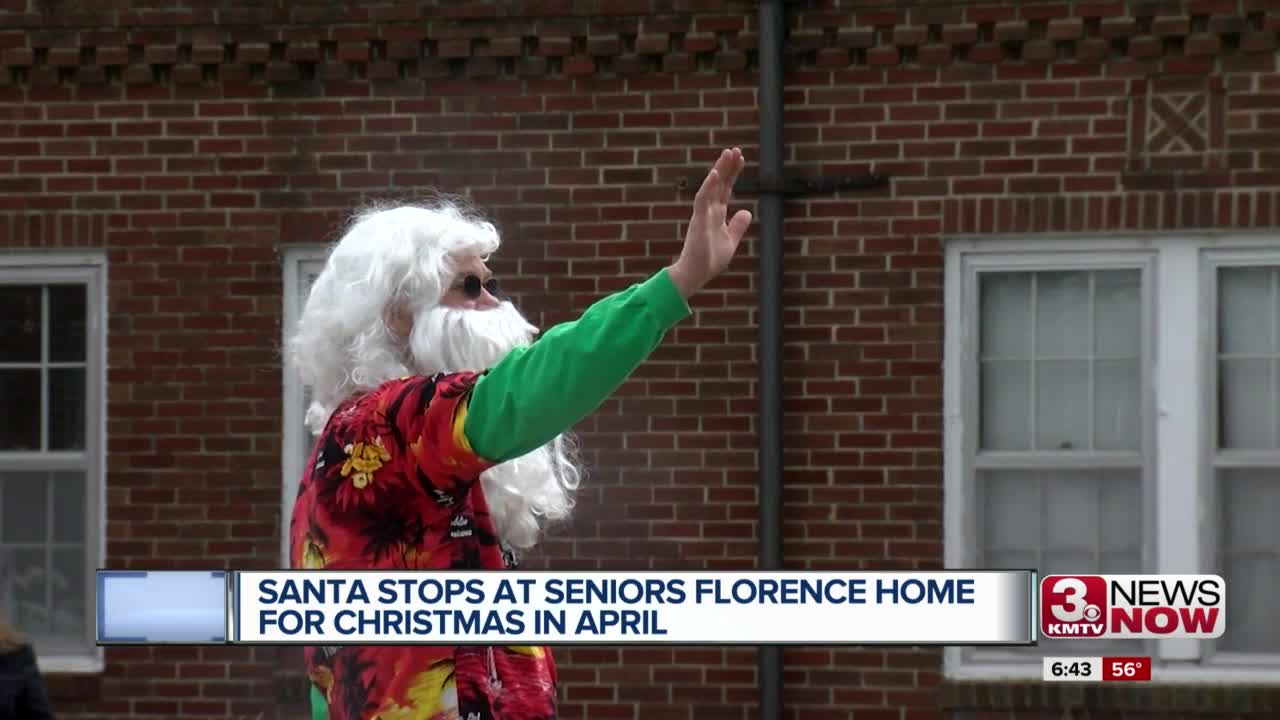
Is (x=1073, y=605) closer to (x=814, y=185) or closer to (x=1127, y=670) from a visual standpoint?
(x=1127, y=670)

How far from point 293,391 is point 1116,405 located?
3.30 meters

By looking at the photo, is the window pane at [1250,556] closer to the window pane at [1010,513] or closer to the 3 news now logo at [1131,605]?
the window pane at [1010,513]

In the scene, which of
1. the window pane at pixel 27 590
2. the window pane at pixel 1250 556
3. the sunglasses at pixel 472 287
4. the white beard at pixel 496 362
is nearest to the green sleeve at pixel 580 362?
the white beard at pixel 496 362

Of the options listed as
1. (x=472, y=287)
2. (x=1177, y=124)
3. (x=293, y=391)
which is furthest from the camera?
(x=293, y=391)

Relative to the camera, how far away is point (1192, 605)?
604 centimetres

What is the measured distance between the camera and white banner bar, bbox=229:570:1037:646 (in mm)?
3166

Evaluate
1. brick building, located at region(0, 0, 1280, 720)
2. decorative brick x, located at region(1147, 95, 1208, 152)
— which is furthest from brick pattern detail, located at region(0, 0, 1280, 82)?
decorative brick x, located at region(1147, 95, 1208, 152)

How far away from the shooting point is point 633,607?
3621mm

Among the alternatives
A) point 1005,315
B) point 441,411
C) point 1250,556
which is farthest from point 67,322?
point 441,411

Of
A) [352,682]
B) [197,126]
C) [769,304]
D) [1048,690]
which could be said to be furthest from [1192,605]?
[197,126]

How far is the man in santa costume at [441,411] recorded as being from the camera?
2836 mm

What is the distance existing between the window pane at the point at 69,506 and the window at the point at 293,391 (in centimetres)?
93

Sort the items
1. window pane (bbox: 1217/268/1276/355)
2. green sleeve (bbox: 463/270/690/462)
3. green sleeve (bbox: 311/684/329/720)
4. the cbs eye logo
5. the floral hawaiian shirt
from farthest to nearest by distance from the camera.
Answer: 1. window pane (bbox: 1217/268/1276/355)
2. the cbs eye logo
3. green sleeve (bbox: 311/684/329/720)
4. the floral hawaiian shirt
5. green sleeve (bbox: 463/270/690/462)

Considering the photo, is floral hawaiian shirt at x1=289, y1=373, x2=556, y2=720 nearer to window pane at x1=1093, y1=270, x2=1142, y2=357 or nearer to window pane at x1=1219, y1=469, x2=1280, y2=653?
window pane at x1=1093, y1=270, x2=1142, y2=357
